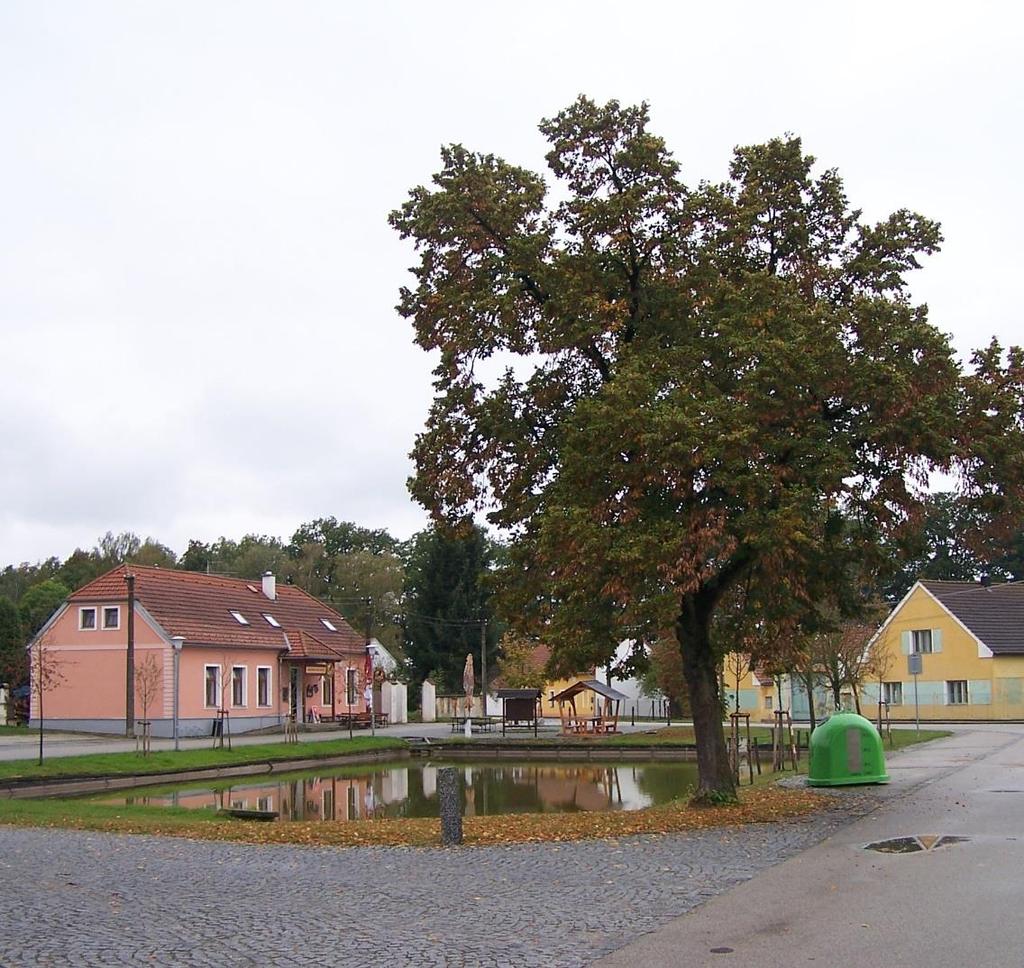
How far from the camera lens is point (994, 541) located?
16.9m

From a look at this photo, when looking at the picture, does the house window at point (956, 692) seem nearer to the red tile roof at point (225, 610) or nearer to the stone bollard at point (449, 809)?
the red tile roof at point (225, 610)

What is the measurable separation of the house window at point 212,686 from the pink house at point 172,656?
0.04m

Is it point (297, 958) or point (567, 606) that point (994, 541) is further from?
point (297, 958)

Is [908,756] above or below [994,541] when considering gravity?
below

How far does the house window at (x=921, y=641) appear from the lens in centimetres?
5966


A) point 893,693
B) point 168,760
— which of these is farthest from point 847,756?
point 893,693

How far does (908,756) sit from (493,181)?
18.3m

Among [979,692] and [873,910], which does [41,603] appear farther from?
[873,910]

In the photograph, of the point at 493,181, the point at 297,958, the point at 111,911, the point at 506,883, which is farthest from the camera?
the point at 493,181

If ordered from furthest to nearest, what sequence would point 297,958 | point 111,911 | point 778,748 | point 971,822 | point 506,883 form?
point 778,748, point 971,822, point 506,883, point 111,911, point 297,958

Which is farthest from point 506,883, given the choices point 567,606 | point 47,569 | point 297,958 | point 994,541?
point 47,569

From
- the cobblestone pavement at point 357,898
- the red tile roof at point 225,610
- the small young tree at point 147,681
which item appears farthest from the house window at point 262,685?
the cobblestone pavement at point 357,898

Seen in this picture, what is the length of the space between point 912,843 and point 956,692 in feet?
156

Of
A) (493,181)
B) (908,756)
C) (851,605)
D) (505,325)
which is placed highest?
(493,181)
